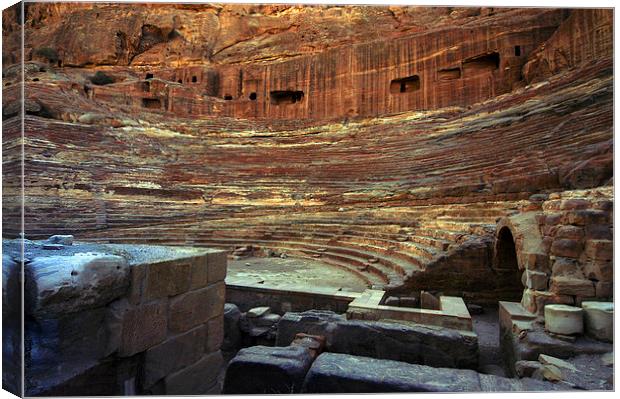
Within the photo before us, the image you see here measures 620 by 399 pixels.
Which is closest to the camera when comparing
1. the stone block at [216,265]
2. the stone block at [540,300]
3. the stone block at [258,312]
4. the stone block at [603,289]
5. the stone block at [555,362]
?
the stone block at [216,265]

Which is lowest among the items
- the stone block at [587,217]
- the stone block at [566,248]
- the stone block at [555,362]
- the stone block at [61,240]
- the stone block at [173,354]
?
the stone block at [555,362]

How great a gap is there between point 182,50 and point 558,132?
73.1 ft

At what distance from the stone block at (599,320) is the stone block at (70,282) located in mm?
3800

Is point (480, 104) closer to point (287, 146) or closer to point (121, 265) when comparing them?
point (287, 146)

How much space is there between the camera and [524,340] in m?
3.55

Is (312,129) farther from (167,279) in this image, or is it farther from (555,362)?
(167,279)

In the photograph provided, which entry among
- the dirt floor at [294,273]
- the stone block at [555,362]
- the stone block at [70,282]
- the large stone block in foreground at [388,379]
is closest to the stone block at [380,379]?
the large stone block in foreground at [388,379]

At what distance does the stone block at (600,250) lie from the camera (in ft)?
11.1

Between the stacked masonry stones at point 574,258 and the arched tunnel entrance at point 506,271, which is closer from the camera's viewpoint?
the stacked masonry stones at point 574,258

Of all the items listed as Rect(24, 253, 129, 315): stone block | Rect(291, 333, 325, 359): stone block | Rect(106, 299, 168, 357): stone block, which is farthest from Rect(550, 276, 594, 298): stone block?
Rect(24, 253, 129, 315): stone block

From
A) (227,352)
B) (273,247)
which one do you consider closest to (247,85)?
(273,247)

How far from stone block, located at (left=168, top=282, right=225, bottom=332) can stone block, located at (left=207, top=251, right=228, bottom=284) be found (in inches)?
2.2

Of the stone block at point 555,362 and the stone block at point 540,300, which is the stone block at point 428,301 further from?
the stone block at point 555,362

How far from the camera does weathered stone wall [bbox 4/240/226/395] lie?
178 cm
